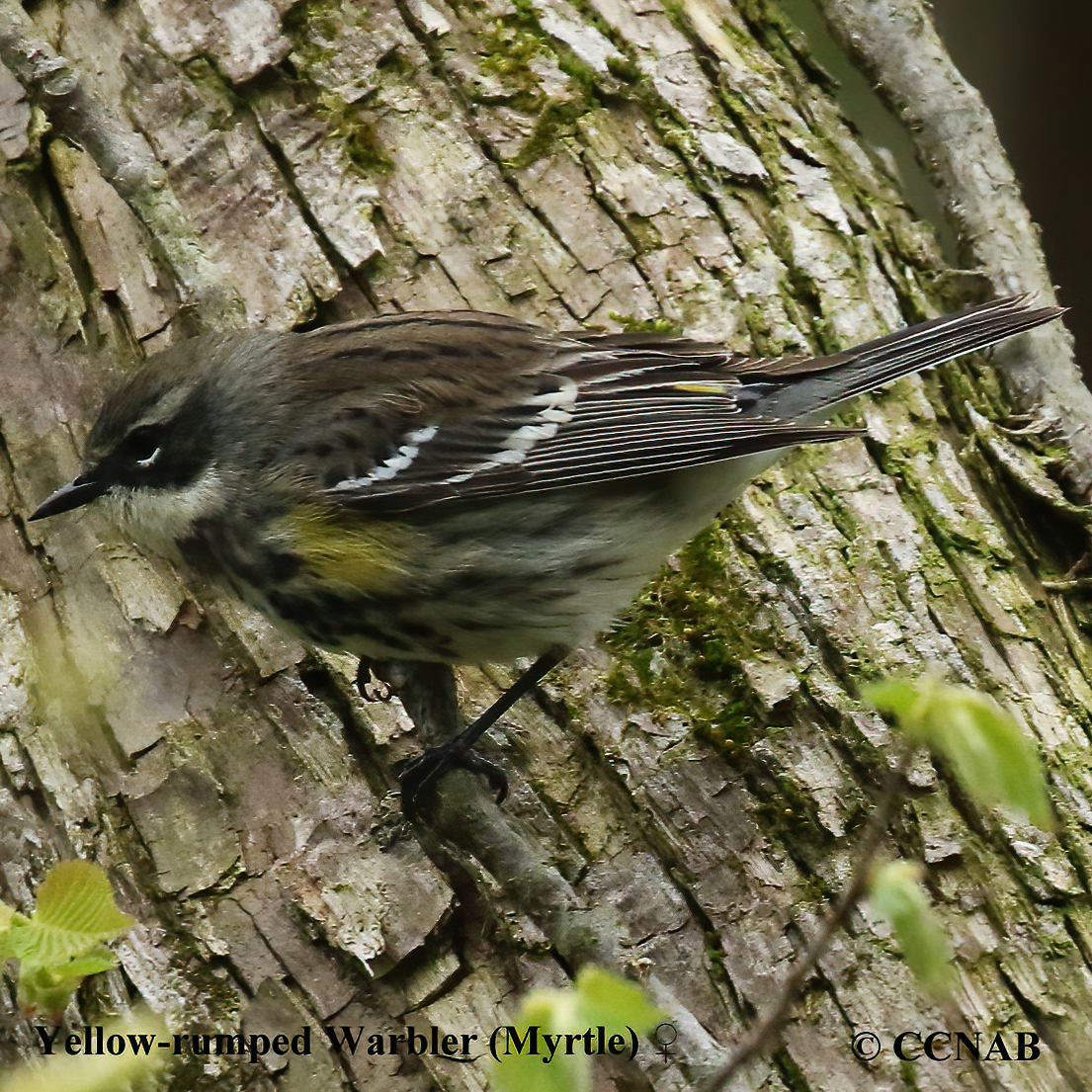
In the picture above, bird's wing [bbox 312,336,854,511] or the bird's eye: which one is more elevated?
the bird's eye

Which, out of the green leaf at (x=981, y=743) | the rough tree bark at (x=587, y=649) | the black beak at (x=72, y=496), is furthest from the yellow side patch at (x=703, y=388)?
the green leaf at (x=981, y=743)

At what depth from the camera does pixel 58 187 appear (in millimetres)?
3859

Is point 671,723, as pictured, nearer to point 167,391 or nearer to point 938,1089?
point 938,1089

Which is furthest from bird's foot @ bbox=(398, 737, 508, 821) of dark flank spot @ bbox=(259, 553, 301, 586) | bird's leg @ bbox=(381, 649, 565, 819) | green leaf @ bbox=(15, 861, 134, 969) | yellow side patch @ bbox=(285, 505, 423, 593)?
green leaf @ bbox=(15, 861, 134, 969)

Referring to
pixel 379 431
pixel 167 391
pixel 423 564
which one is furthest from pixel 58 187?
pixel 423 564

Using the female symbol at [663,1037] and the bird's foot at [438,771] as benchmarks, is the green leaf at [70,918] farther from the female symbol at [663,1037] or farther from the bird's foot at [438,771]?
the female symbol at [663,1037]

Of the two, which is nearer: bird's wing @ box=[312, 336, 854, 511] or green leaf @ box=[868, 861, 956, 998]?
green leaf @ box=[868, 861, 956, 998]

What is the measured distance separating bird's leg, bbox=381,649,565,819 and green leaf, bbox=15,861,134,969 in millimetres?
1003

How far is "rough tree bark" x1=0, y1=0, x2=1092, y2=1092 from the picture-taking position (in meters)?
2.84

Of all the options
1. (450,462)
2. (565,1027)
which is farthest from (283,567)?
(565,1027)

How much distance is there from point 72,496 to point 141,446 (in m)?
0.23

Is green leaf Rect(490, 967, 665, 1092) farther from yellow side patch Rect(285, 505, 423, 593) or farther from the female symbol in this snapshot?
yellow side patch Rect(285, 505, 423, 593)

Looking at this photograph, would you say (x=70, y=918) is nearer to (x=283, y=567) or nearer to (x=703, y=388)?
(x=283, y=567)

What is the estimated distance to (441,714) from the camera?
331cm
